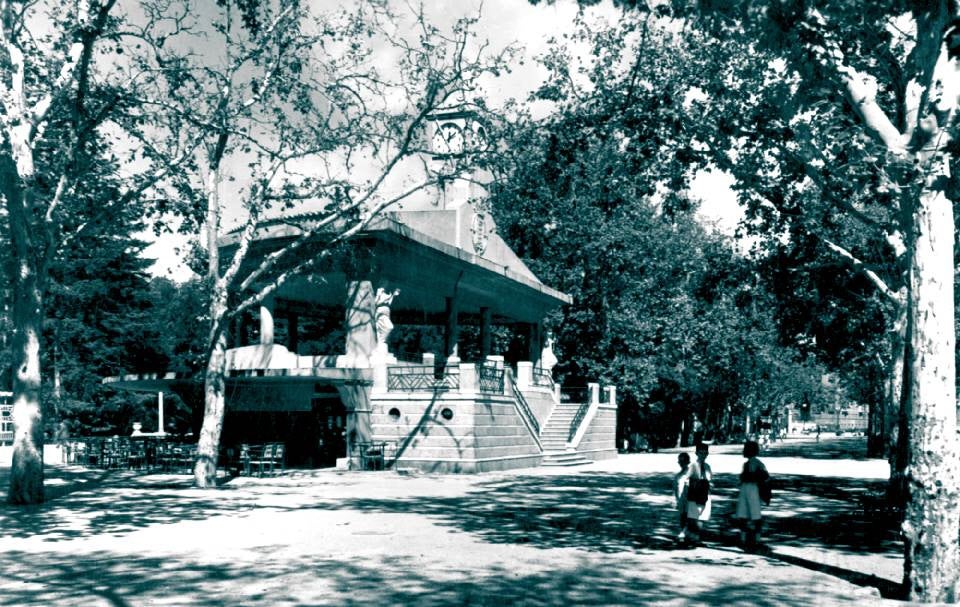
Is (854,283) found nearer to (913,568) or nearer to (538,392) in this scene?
(538,392)

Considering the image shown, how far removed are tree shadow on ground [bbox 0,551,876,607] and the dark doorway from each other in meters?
19.2

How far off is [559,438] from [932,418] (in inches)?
1045

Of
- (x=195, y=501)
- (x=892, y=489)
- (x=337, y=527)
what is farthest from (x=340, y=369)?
(x=892, y=489)

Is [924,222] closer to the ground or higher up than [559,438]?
higher up

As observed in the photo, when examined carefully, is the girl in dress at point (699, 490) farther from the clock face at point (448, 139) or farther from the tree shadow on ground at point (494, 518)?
the clock face at point (448, 139)

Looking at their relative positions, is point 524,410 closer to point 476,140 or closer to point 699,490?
point 476,140

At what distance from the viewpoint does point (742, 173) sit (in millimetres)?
18844

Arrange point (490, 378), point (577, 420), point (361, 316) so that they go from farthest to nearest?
point (577, 420) → point (490, 378) → point (361, 316)

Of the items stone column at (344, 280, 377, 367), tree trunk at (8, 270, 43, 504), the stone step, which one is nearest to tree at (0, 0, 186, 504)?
tree trunk at (8, 270, 43, 504)

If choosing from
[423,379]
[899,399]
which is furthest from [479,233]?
[899,399]

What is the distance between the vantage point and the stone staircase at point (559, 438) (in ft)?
112

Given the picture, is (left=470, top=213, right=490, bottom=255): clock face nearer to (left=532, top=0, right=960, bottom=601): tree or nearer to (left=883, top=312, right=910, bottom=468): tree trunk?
(left=883, top=312, right=910, bottom=468): tree trunk

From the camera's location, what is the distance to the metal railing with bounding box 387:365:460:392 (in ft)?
90.9

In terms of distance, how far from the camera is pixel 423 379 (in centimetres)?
2795
